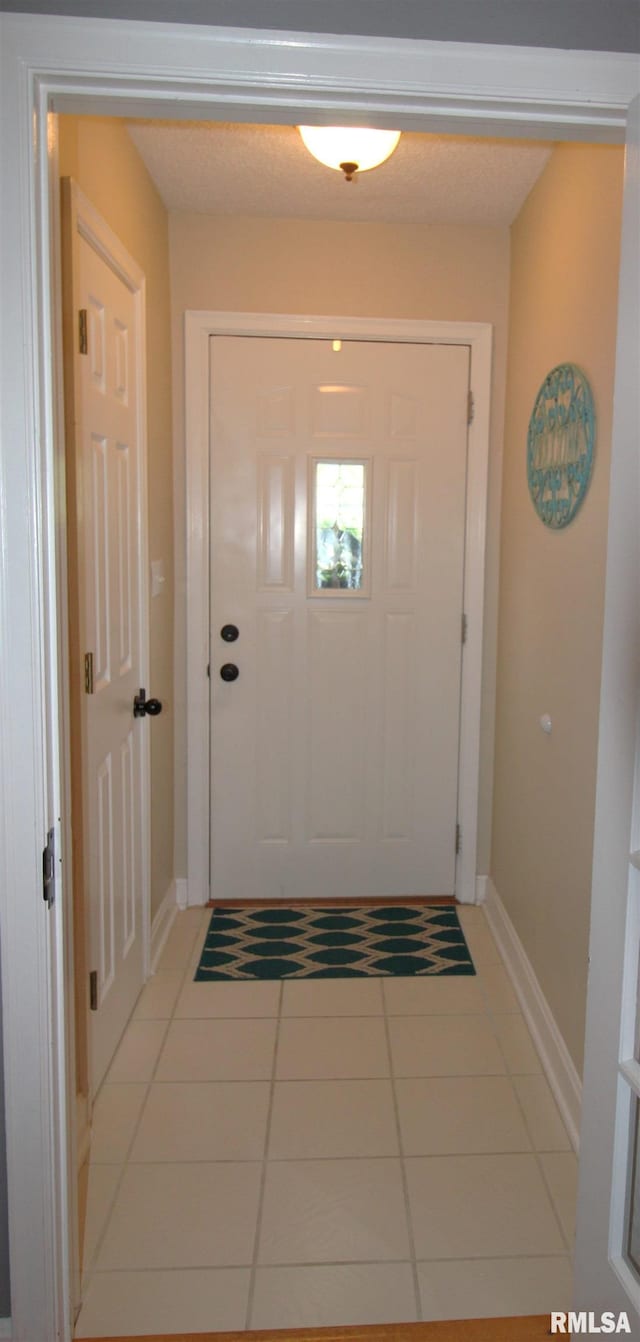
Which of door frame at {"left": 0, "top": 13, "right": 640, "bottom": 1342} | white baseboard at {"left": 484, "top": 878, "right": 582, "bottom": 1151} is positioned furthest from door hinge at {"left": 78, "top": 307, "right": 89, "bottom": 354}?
white baseboard at {"left": 484, "top": 878, "right": 582, "bottom": 1151}

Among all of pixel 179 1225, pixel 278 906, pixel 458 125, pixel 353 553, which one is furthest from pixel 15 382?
pixel 278 906

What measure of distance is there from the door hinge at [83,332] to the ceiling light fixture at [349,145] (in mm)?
733

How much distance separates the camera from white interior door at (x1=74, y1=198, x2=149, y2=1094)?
2021mm

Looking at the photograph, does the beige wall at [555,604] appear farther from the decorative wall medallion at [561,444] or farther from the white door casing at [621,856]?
the white door casing at [621,856]

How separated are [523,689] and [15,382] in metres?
1.98

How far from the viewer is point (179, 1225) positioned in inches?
72.2

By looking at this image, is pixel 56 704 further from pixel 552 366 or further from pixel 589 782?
pixel 552 366

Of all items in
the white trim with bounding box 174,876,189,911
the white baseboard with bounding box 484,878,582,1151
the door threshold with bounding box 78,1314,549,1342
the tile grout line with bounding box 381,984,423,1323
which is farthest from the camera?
the white trim with bounding box 174,876,189,911

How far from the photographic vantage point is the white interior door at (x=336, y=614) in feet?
10.5

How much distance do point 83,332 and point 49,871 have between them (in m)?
1.20

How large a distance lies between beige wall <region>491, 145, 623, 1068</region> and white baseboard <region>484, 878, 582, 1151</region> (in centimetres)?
5

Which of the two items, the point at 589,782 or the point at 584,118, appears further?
the point at 589,782

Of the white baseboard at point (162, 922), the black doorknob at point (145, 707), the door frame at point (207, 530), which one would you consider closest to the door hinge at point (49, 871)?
the black doorknob at point (145, 707)

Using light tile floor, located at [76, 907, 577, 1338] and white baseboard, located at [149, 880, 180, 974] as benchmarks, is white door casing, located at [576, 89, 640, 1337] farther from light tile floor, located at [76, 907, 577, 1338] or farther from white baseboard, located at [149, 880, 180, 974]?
white baseboard, located at [149, 880, 180, 974]
